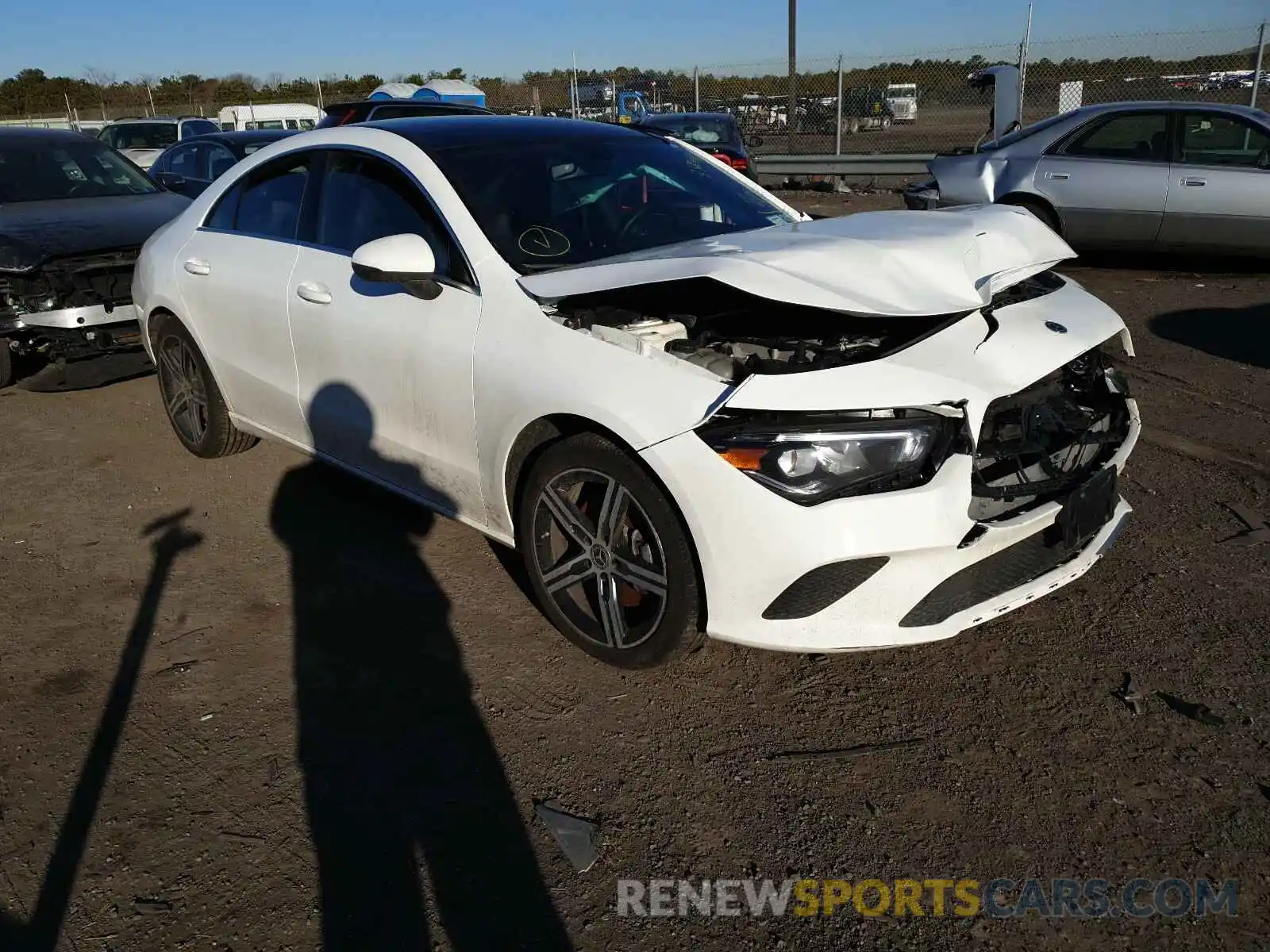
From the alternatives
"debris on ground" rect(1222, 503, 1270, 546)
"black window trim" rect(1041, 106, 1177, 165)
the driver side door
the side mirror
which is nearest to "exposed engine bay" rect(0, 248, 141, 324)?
the driver side door

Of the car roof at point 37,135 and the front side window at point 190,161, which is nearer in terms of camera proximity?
the car roof at point 37,135

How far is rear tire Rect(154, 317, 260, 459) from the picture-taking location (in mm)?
4973

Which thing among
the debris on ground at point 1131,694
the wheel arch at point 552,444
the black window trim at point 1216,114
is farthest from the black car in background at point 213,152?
the debris on ground at point 1131,694

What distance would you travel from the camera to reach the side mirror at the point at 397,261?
333cm

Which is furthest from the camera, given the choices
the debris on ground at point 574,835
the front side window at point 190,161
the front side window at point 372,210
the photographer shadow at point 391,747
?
the front side window at point 190,161

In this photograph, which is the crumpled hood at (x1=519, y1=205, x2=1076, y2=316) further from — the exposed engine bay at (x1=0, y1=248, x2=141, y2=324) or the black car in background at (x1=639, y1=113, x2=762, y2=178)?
the black car in background at (x1=639, y1=113, x2=762, y2=178)

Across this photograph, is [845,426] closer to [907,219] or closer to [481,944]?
[907,219]

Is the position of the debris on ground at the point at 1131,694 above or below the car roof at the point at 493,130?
below

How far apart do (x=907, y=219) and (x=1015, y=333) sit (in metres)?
0.72

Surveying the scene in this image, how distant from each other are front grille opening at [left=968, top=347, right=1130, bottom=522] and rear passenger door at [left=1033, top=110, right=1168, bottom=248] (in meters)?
6.55

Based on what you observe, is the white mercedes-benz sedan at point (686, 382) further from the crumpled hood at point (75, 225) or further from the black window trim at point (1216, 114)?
the black window trim at point (1216, 114)

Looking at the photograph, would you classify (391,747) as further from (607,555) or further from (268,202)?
(268,202)

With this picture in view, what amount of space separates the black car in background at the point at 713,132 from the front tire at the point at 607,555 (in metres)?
12.3

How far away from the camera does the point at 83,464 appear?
5.46m
